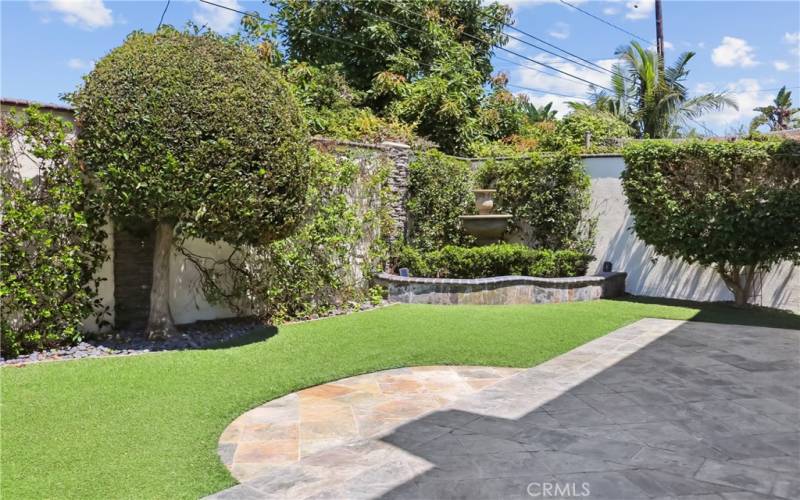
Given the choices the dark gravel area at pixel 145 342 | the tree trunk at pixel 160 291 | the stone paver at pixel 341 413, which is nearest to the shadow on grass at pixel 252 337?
the dark gravel area at pixel 145 342

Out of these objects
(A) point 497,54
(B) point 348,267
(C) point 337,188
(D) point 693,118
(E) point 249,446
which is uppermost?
(A) point 497,54

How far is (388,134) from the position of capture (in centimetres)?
1109

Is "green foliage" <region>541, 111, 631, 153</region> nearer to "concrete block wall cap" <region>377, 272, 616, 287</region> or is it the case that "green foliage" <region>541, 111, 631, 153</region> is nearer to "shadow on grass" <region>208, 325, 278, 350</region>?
"concrete block wall cap" <region>377, 272, 616, 287</region>

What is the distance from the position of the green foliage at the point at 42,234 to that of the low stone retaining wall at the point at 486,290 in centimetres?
467

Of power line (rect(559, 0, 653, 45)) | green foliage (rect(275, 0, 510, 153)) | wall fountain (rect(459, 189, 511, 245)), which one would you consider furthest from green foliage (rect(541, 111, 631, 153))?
wall fountain (rect(459, 189, 511, 245))

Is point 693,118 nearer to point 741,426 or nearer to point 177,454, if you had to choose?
point 741,426

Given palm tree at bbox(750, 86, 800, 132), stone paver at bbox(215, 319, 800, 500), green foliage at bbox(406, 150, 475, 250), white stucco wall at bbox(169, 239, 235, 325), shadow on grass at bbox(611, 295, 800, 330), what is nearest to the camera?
stone paver at bbox(215, 319, 800, 500)

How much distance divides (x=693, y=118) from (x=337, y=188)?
44.0ft

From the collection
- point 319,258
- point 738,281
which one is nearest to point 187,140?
point 319,258

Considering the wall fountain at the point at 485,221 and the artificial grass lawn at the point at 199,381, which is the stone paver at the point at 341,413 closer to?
the artificial grass lawn at the point at 199,381

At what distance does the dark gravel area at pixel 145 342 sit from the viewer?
18.7 feet

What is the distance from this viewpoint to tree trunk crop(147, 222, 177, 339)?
642 centimetres

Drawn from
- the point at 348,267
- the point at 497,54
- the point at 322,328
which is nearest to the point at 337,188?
the point at 348,267

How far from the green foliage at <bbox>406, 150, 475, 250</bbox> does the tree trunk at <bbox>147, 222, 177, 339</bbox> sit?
15.1 feet
